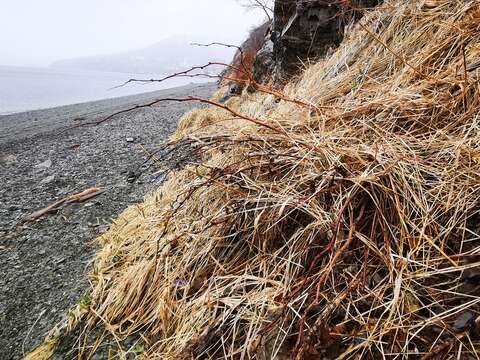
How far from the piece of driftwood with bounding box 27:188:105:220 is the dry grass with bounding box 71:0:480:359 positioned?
1726 millimetres

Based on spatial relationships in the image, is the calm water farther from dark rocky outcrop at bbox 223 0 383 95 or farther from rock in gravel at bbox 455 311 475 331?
rock in gravel at bbox 455 311 475 331

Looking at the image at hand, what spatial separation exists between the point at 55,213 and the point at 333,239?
2.84m

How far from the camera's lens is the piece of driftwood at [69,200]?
10.2 feet

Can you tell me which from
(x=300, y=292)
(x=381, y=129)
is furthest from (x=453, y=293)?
(x=381, y=129)

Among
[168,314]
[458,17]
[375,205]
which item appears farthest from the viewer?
[458,17]

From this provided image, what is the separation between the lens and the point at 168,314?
1229 mm

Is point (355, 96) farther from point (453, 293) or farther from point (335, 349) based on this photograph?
point (335, 349)

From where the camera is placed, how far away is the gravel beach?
68.1 inches

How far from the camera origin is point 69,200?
10.7ft

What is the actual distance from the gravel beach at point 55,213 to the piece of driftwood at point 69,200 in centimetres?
9

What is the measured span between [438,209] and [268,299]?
0.60 m

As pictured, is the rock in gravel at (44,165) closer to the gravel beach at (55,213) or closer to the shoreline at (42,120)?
the gravel beach at (55,213)

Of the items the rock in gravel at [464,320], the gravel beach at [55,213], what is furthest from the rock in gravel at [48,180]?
the rock in gravel at [464,320]

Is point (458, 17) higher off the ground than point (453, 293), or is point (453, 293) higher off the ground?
point (458, 17)
